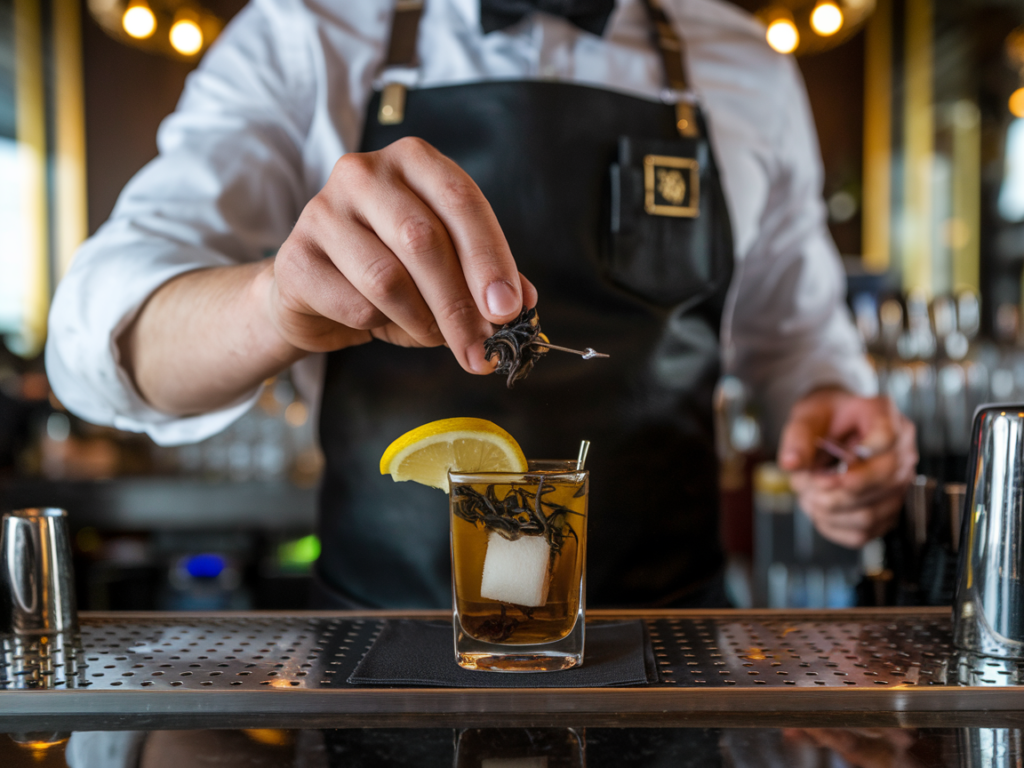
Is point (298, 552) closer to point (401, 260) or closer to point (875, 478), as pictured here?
point (875, 478)

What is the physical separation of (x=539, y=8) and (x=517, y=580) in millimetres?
912

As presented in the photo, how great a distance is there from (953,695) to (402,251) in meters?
0.59

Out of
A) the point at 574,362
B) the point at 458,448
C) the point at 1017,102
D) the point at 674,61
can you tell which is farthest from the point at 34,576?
the point at 1017,102

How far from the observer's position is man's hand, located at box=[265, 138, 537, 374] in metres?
0.74

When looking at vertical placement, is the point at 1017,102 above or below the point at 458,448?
above

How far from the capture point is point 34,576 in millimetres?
900

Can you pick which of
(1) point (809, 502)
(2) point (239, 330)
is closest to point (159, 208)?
(2) point (239, 330)

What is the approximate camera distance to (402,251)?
Result: 74 cm

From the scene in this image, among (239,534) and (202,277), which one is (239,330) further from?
(239,534)

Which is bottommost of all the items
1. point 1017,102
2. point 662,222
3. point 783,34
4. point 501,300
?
point 501,300

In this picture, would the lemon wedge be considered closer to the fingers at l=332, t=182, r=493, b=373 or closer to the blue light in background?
the fingers at l=332, t=182, r=493, b=373

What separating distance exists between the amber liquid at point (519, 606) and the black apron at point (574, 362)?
40 centimetres

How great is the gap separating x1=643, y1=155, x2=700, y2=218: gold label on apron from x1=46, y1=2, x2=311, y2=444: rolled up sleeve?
1.70 feet

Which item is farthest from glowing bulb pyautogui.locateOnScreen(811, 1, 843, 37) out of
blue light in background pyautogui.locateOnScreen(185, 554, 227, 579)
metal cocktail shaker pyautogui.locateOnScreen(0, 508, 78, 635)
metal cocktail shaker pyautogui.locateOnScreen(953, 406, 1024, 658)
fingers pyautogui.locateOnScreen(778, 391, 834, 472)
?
blue light in background pyautogui.locateOnScreen(185, 554, 227, 579)
